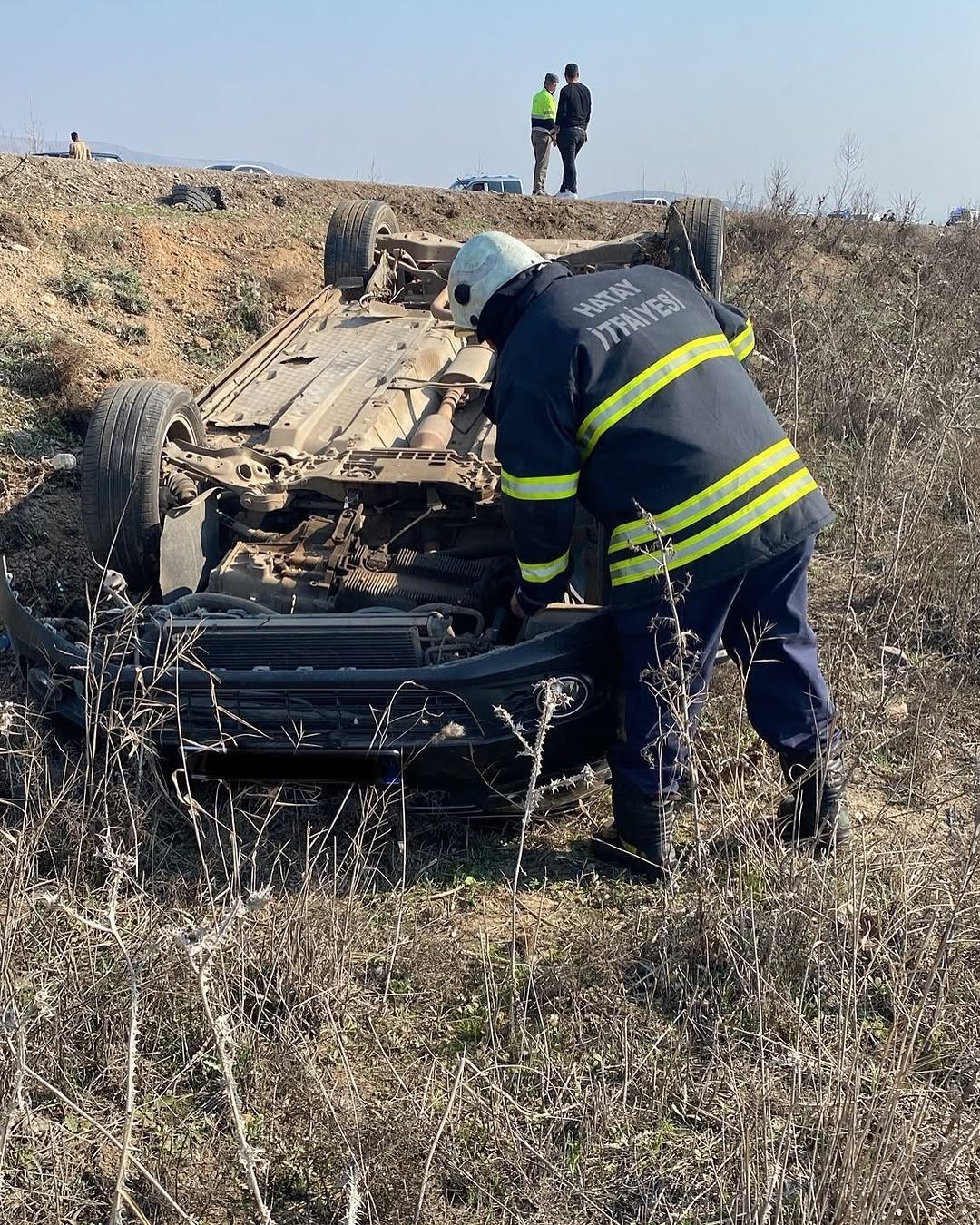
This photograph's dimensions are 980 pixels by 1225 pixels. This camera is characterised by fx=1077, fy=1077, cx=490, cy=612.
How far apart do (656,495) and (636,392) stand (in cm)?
27

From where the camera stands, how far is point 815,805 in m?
3.07

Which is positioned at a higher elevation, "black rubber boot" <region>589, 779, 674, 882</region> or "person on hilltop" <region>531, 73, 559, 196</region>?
"person on hilltop" <region>531, 73, 559, 196</region>

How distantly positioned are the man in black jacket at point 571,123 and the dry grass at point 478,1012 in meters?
11.5

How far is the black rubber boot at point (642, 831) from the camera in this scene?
302cm

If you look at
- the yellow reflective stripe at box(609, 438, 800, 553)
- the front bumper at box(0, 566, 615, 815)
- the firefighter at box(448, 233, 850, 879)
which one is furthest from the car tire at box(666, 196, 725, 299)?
the front bumper at box(0, 566, 615, 815)

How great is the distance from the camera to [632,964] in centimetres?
270

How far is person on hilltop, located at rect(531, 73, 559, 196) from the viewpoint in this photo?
46.1 ft

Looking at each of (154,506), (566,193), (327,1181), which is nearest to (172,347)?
(154,506)

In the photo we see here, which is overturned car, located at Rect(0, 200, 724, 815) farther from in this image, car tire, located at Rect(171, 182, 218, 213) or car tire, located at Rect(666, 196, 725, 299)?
car tire, located at Rect(171, 182, 218, 213)

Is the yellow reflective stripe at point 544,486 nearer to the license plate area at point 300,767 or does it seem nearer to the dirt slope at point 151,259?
the license plate area at point 300,767

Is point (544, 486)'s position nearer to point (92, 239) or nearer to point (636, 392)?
point (636, 392)

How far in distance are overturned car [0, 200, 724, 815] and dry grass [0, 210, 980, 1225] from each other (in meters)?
0.18

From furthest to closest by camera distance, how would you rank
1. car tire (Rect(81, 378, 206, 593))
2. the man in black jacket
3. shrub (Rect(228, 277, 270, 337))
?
1. the man in black jacket
2. shrub (Rect(228, 277, 270, 337))
3. car tire (Rect(81, 378, 206, 593))

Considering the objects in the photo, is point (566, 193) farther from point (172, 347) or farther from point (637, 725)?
point (637, 725)
